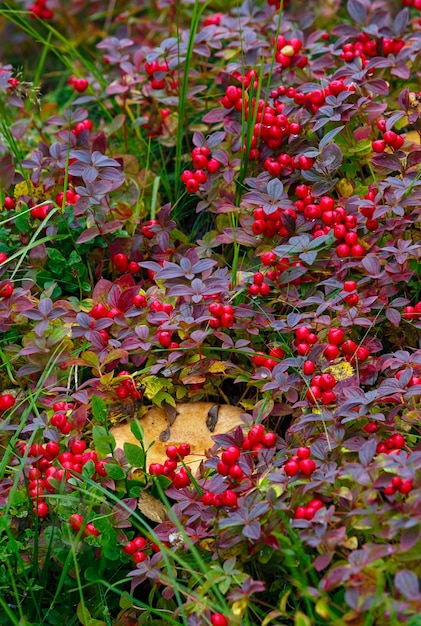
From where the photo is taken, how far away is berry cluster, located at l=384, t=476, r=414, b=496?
68.6 inches

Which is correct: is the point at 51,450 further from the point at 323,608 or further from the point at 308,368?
the point at 323,608

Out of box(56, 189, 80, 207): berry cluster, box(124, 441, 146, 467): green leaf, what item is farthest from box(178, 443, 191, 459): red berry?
box(56, 189, 80, 207): berry cluster

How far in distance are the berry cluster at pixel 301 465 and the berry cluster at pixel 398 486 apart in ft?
0.69

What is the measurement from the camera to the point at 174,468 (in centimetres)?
212

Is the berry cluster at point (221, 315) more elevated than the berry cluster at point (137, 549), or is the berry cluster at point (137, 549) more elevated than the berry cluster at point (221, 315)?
the berry cluster at point (221, 315)

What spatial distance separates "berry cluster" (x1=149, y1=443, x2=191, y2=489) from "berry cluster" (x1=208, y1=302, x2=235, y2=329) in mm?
371

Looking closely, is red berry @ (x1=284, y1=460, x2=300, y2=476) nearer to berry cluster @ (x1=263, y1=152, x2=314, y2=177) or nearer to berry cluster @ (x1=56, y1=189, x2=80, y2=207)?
berry cluster @ (x1=263, y1=152, x2=314, y2=177)

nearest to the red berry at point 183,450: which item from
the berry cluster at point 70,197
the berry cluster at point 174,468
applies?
the berry cluster at point 174,468

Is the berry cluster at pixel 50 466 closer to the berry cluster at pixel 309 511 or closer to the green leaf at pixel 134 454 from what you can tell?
the green leaf at pixel 134 454

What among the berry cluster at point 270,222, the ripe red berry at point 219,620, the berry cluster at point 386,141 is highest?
the berry cluster at point 386,141

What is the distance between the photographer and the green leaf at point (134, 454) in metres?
2.11

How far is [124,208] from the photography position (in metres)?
2.77

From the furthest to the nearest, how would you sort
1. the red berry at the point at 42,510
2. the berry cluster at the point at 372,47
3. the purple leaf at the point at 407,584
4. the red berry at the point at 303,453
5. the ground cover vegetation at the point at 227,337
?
the berry cluster at the point at 372,47
the red berry at the point at 42,510
the red berry at the point at 303,453
the ground cover vegetation at the point at 227,337
the purple leaf at the point at 407,584

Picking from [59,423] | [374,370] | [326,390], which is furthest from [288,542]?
[59,423]
